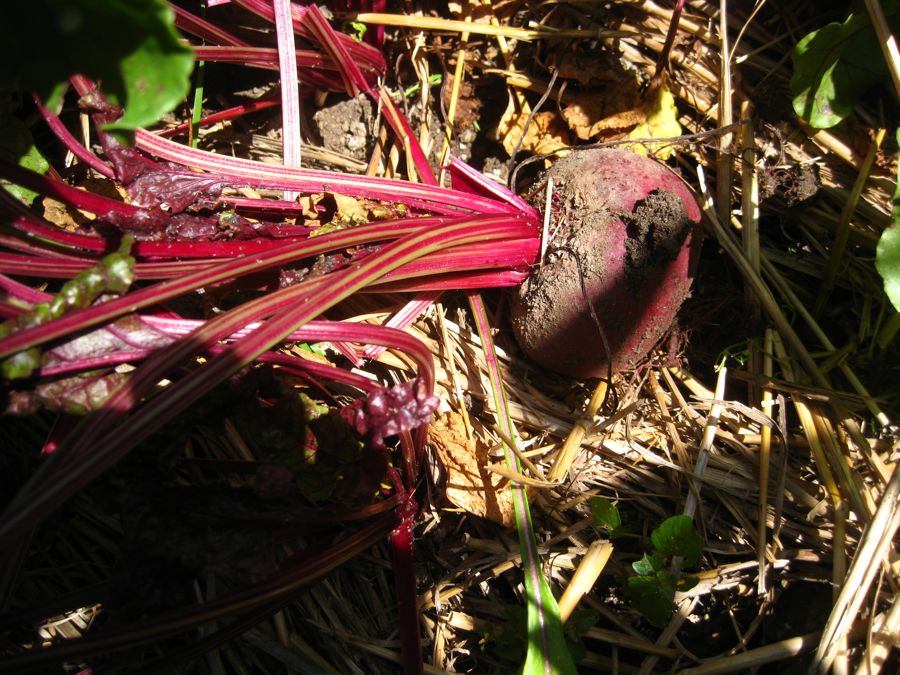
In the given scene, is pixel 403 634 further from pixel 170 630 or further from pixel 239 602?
pixel 170 630

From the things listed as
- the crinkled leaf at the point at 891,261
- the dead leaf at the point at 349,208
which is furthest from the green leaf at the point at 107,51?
the crinkled leaf at the point at 891,261

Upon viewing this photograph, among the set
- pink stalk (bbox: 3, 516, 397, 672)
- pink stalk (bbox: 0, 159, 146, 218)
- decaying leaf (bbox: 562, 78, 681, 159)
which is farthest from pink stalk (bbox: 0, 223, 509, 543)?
decaying leaf (bbox: 562, 78, 681, 159)

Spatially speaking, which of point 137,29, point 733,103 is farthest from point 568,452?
point 137,29

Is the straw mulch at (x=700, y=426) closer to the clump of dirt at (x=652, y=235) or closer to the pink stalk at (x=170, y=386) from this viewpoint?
the clump of dirt at (x=652, y=235)

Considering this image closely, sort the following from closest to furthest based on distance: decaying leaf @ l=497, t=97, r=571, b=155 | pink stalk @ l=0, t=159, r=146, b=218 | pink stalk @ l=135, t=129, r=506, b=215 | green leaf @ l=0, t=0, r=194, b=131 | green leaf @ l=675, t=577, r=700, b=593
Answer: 1. green leaf @ l=0, t=0, r=194, b=131
2. pink stalk @ l=0, t=159, r=146, b=218
3. green leaf @ l=675, t=577, r=700, b=593
4. pink stalk @ l=135, t=129, r=506, b=215
5. decaying leaf @ l=497, t=97, r=571, b=155

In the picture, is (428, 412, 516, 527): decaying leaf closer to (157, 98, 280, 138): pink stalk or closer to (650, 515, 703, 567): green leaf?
(650, 515, 703, 567): green leaf
